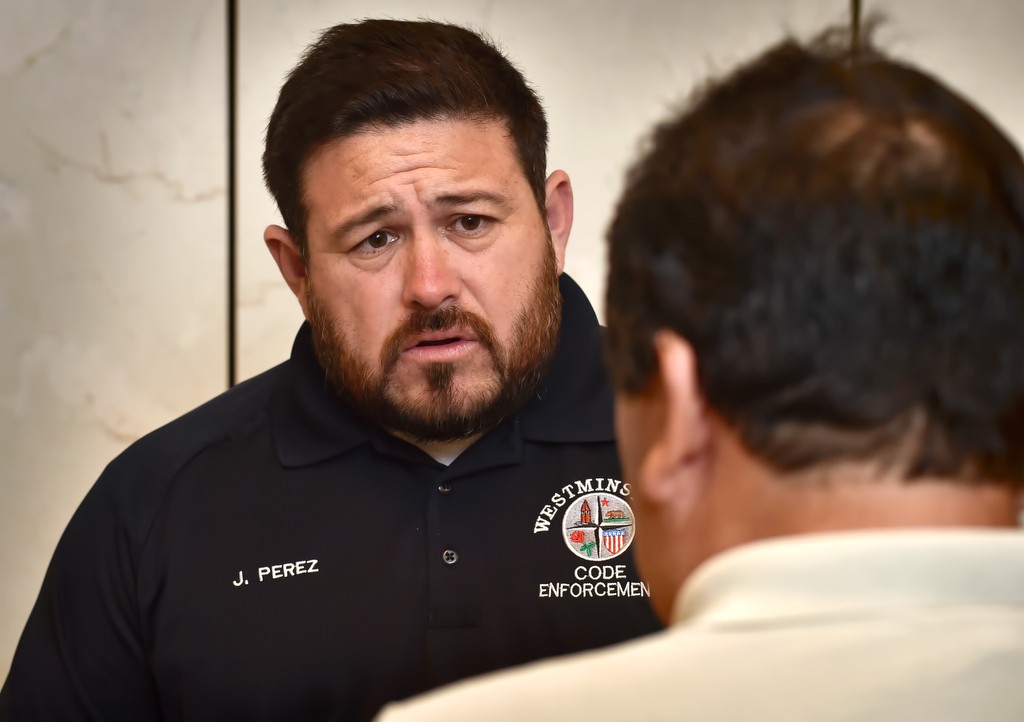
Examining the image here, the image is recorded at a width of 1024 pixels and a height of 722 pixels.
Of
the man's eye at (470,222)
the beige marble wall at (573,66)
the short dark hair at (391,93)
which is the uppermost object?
the beige marble wall at (573,66)

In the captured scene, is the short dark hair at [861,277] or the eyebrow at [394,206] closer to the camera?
the short dark hair at [861,277]

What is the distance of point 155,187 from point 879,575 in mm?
1726

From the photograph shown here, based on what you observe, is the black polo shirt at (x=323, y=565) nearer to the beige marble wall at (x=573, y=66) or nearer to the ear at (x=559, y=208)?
the ear at (x=559, y=208)

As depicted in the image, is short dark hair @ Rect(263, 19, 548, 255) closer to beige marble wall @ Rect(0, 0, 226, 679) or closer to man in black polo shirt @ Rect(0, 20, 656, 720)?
man in black polo shirt @ Rect(0, 20, 656, 720)

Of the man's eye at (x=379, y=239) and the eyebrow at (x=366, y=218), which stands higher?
the eyebrow at (x=366, y=218)

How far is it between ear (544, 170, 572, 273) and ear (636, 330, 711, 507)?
82 centimetres

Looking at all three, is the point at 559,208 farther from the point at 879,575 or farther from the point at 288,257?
the point at 879,575

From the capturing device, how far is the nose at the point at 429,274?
131 centimetres

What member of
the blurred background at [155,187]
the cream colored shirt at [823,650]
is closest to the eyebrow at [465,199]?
the blurred background at [155,187]

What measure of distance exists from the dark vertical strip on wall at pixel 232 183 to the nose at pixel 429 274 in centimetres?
82

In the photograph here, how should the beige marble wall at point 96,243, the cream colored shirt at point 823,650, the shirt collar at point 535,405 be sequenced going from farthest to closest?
the beige marble wall at point 96,243, the shirt collar at point 535,405, the cream colored shirt at point 823,650

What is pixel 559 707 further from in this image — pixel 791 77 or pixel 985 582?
pixel 791 77

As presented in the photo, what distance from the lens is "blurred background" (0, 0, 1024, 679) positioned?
2.06 m

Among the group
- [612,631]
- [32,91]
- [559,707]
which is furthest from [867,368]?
[32,91]
